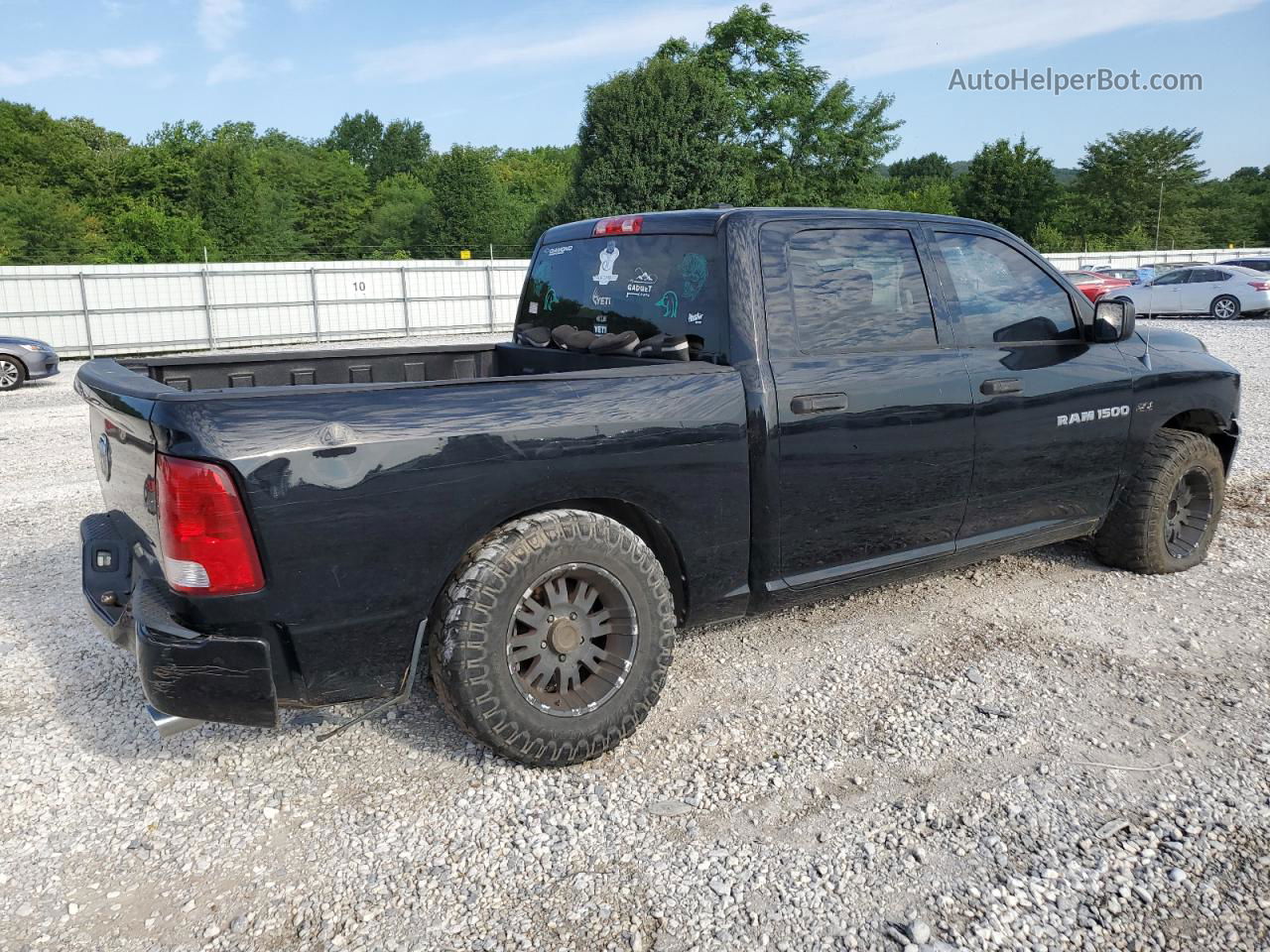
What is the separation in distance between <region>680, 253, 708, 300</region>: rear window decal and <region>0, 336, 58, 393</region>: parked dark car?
47.0 ft

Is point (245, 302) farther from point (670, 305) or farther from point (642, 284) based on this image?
point (670, 305)

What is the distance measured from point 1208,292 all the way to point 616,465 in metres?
26.1

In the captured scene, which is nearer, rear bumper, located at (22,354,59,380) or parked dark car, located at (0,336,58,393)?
parked dark car, located at (0,336,58,393)

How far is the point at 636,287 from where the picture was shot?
402 cm

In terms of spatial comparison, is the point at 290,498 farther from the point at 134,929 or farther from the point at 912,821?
the point at 912,821

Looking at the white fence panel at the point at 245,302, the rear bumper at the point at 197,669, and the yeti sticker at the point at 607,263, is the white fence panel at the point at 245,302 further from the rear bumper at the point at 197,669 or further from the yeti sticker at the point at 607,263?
the rear bumper at the point at 197,669

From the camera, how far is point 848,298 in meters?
3.88

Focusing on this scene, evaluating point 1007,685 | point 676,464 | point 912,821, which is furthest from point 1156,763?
point 676,464

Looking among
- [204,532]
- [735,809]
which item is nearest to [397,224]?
[204,532]

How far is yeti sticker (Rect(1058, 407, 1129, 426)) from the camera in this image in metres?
4.42

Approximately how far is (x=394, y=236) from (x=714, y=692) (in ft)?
199

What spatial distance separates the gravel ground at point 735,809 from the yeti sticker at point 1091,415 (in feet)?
3.06

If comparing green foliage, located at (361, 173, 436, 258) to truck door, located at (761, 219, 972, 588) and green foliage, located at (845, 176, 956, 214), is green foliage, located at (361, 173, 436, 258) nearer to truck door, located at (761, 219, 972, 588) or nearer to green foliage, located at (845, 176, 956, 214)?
green foliage, located at (845, 176, 956, 214)

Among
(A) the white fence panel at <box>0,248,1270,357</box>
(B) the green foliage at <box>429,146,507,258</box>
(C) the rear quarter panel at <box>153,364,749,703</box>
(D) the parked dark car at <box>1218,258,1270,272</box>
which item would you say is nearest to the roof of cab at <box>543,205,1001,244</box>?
(C) the rear quarter panel at <box>153,364,749,703</box>
